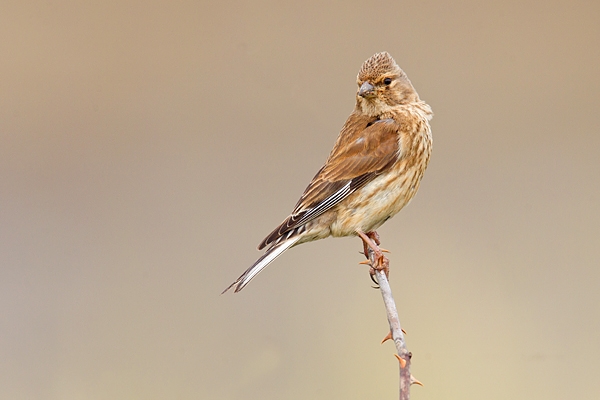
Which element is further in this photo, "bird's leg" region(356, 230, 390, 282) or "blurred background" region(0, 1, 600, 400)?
"blurred background" region(0, 1, 600, 400)

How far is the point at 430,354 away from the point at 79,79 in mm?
4790

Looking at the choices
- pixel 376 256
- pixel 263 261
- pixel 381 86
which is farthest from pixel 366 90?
pixel 263 261

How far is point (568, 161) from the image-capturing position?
787 cm

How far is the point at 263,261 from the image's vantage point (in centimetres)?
426

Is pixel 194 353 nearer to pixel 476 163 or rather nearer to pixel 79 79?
pixel 476 163

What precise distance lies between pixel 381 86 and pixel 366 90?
10cm

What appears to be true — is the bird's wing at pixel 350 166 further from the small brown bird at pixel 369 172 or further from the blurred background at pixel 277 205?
the blurred background at pixel 277 205

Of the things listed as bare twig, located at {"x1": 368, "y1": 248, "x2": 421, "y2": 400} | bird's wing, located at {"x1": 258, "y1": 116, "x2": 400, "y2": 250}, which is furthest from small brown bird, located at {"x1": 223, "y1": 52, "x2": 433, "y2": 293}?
bare twig, located at {"x1": 368, "y1": 248, "x2": 421, "y2": 400}

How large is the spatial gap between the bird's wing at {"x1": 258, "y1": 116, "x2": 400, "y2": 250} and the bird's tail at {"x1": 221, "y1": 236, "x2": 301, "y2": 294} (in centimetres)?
9

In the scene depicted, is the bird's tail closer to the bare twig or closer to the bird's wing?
the bird's wing

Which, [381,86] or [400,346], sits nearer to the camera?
[400,346]

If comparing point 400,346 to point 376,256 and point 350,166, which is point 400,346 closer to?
point 376,256

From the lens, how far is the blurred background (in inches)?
215

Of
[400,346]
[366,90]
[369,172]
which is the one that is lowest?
[400,346]
